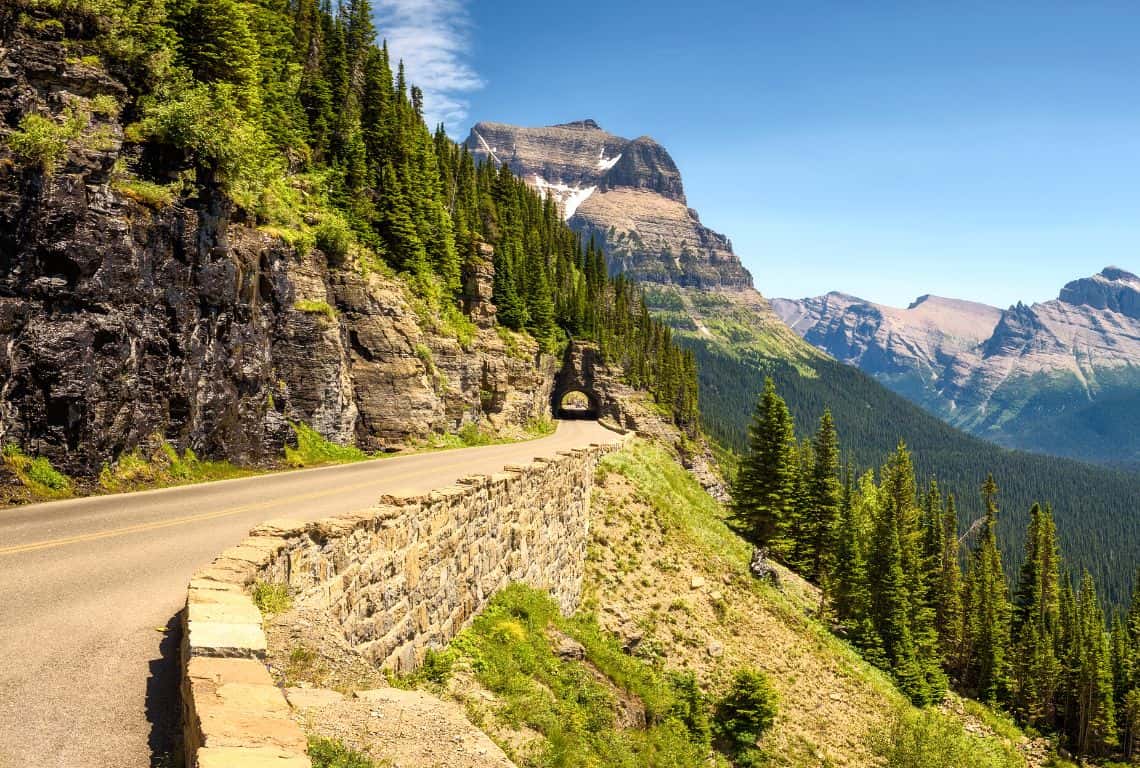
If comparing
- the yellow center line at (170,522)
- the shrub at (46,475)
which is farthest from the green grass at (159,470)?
the yellow center line at (170,522)

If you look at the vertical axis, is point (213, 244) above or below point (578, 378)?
above

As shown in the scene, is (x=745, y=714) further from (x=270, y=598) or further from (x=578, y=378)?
(x=578, y=378)

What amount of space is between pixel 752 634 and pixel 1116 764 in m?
55.5

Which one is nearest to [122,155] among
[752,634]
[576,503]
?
[576,503]

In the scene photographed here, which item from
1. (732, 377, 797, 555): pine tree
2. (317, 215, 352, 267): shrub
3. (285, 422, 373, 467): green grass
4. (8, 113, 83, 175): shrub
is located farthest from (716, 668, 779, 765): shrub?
(732, 377, 797, 555): pine tree

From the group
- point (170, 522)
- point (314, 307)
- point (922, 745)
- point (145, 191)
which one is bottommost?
point (922, 745)

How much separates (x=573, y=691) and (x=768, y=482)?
43.1 meters

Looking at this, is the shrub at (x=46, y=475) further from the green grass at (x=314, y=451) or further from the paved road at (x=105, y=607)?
the green grass at (x=314, y=451)

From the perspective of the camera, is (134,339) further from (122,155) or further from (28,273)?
(122,155)

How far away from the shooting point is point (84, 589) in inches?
404

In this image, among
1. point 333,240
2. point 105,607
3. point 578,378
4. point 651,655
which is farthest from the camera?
point 578,378

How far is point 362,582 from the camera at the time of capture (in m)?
10.3

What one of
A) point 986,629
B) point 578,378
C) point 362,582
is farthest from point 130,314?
point 986,629

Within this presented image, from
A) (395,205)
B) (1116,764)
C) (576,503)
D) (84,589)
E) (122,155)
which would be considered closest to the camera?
(84,589)
